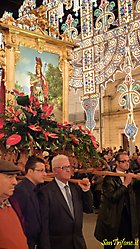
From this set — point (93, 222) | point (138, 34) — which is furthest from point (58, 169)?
point (138, 34)

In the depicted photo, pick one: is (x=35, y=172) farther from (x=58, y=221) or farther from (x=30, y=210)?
(x=58, y=221)

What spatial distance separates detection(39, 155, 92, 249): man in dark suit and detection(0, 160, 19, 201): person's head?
2.77ft

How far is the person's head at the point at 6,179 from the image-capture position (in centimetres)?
201

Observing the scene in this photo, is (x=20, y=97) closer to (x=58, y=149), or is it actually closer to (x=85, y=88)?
(x=58, y=149)

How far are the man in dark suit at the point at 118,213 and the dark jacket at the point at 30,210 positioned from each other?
102cm

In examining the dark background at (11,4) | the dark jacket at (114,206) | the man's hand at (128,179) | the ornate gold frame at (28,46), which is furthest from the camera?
the dark background at (11,4)

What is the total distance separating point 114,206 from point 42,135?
43.6 inches

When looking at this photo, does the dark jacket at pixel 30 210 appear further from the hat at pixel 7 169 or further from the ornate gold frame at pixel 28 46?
the ornate gold frame at pixel 28 46

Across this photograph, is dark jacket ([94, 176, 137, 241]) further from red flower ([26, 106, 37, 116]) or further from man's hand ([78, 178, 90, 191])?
red flower ([26, 106, 37, 116])

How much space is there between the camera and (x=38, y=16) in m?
A: 8.02

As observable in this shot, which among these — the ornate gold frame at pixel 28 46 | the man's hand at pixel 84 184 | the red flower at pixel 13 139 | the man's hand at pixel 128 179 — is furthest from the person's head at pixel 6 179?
the ornate gold frame at pixel 28 46

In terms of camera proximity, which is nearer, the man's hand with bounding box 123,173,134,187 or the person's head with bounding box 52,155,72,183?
the person's head with bounding box 52,155,72,183

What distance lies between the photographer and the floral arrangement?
3.83 meters

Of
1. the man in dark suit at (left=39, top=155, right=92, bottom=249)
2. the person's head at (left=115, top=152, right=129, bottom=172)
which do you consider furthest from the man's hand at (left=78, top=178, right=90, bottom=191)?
the person's head at (left=115, top=152, right=129, bottom=172)
